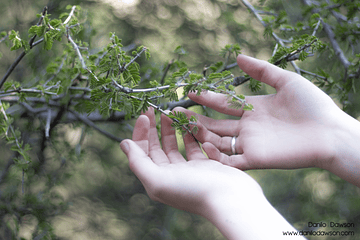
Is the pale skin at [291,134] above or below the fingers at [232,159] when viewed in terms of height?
above

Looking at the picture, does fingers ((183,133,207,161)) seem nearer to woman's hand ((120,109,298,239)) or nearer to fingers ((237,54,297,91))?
woman's hand ((120,109,298,239))

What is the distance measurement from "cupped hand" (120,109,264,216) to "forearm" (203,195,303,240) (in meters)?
0.01

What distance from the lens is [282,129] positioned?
756mm

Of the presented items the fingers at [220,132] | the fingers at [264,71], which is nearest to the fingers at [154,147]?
the fingers at [220,132]

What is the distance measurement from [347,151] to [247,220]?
0.38m

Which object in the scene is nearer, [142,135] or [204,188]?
[204,188]

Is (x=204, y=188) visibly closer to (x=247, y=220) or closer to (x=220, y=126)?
(x=247, y=220)

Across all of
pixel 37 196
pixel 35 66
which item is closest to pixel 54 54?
pixel 35 66

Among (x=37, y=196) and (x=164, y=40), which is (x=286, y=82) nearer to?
(x=37, y=196)

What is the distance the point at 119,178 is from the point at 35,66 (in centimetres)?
91

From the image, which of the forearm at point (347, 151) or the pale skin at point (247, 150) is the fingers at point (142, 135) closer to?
the pale skin at point (247, 150)

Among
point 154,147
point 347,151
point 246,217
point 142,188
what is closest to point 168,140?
point 154,147

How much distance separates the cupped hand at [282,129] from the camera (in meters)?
0.71

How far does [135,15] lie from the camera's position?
5.61ft
